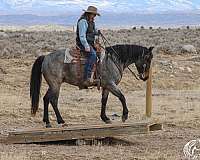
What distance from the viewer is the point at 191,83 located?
25.4m

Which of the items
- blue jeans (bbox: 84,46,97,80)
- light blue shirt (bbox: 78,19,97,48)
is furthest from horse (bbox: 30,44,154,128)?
light blue shirt (bbox: 78,19,97,48)

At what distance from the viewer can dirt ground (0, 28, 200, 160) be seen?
10.9 meters

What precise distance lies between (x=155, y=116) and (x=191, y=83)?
9.16 meters

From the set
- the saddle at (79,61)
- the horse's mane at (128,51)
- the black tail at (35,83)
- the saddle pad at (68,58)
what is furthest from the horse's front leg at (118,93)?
the black tail at (35,83)

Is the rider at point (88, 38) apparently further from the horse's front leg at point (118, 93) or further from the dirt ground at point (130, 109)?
the dirt ground at point (130, 109)

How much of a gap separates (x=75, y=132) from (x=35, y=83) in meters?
1.90

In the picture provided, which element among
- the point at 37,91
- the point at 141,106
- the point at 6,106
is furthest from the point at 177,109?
the point at 37,91

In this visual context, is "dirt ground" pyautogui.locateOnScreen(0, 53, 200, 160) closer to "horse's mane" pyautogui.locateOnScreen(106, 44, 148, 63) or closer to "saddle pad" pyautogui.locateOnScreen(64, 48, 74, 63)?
"horse's mane" pyautogui.locateOnScreen(106, 44, 148, 63)

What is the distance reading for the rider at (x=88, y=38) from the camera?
12.7 metres

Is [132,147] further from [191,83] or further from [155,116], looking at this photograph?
[191,83]

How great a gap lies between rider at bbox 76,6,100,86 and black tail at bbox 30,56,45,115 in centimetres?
102

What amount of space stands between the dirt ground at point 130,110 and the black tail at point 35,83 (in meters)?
0.89

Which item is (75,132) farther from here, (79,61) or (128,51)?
(128,51)

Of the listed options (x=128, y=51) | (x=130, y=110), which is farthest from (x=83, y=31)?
(x=130, y=110)
